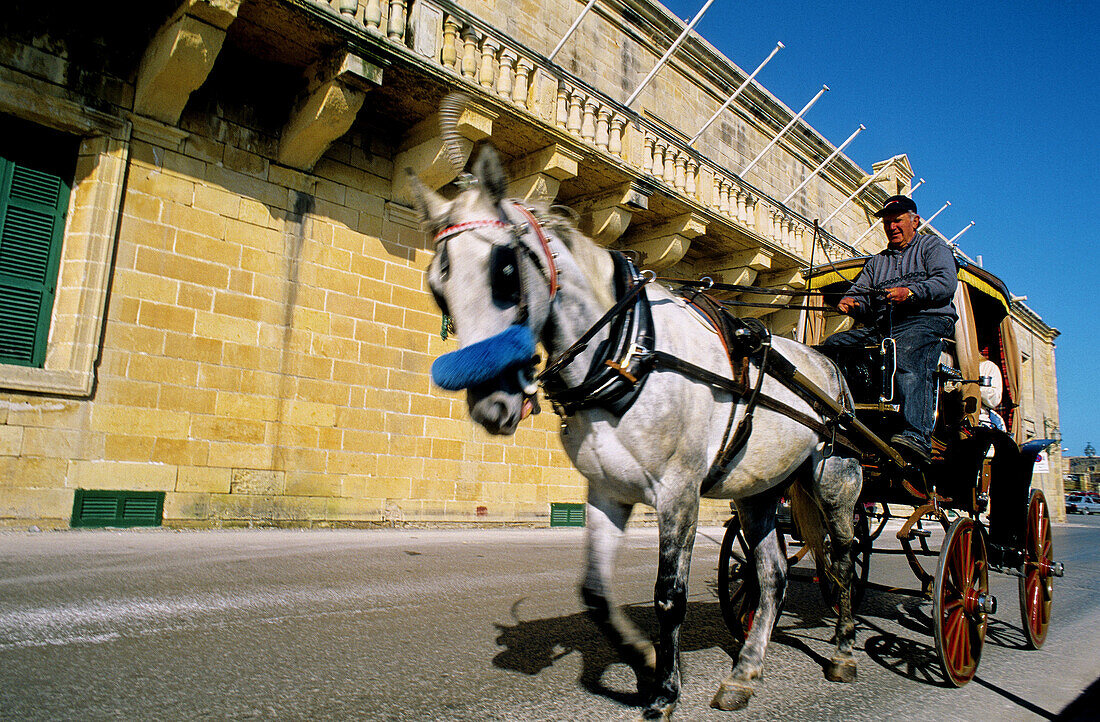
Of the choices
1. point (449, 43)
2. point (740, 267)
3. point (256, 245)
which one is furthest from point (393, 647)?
point (740, 267)

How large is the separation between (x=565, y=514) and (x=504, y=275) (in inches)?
379

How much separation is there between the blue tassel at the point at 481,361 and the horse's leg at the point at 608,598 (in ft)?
2.83

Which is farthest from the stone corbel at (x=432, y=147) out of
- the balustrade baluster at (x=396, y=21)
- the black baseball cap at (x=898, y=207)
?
the black baseball cap at (x=898, y=207)

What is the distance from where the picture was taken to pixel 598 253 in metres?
2.92

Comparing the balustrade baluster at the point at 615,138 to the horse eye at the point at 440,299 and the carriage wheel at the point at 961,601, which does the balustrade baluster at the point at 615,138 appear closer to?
the carriage wheel at the point at 961,601

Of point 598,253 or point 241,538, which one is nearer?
point 598,253

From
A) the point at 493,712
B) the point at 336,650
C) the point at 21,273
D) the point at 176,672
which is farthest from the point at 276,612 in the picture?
the point at 21,273

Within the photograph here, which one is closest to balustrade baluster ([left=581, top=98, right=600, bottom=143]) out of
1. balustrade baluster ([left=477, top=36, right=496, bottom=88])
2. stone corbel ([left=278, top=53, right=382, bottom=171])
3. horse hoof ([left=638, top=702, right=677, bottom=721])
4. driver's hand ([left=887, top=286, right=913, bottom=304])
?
balustrade baluster ([left=477, top=36, right=496, bottom=88])

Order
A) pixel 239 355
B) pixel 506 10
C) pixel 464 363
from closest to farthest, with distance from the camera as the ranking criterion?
pixel 464 363 → pixel 239 355 → pixel 506 10

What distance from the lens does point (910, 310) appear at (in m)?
4.34

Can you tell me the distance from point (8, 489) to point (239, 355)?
258cm

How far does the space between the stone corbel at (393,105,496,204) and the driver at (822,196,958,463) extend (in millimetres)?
5701

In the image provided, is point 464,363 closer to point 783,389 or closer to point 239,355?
point 783,389

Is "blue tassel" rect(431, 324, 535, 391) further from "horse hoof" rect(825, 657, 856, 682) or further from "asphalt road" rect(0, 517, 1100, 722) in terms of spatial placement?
"horse hoof" rect(825, 657, 856, 682)
